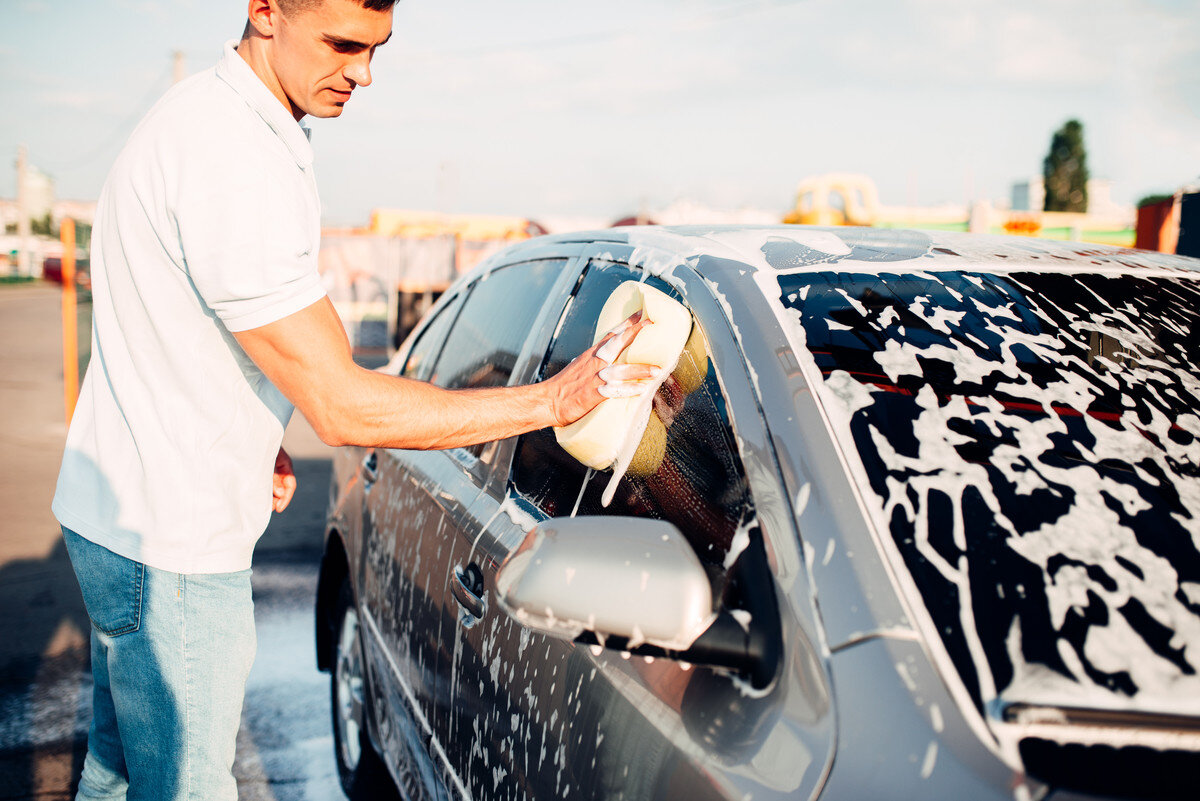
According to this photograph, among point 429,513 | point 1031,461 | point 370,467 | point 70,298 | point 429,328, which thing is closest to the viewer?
point 1031,461

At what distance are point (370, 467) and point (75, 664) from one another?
1.94 m

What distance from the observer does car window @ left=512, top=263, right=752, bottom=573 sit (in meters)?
1.28

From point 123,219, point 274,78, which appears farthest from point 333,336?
point 274,78

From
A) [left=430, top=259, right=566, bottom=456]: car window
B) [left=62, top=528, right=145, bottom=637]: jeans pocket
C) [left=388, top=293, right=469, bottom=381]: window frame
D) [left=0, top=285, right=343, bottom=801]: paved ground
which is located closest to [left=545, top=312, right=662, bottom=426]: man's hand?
[left=430, top=259, right=566, bottom=456]: car window

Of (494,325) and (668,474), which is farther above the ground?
(494,325)

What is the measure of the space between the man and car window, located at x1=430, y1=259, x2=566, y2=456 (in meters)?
0.61

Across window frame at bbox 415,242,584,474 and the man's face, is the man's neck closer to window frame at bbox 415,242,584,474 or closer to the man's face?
the man's face

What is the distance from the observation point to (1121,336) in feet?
5.18

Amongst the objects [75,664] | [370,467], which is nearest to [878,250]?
[370,467]

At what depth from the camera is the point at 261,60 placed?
1.61 m

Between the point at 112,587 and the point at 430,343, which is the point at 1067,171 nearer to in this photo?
the point at 430,343

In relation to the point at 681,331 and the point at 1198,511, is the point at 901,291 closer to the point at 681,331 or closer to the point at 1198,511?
the point at 681,331

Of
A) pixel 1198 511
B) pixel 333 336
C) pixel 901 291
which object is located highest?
pixel 901 291

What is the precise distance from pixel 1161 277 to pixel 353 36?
169 centimetres
